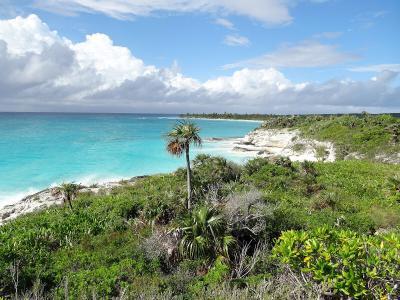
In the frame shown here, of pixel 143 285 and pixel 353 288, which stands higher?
pixel 353 288

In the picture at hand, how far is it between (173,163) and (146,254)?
49.6 m

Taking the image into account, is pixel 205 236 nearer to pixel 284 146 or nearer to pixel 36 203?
pixel 36 203

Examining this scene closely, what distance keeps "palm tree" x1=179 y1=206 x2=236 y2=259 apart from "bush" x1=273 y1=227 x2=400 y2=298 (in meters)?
6.01

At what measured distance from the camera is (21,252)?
15742 mm

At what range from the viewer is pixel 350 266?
8617mm

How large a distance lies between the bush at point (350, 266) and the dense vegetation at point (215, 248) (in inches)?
1.0

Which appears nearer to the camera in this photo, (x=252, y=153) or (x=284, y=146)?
(x=252, y=153)

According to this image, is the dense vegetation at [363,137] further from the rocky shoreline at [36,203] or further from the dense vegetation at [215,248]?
the rocky shoreline at [36,203]

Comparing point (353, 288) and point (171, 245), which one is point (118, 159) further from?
point (353, 288)

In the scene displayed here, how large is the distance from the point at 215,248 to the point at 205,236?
26.8 inches

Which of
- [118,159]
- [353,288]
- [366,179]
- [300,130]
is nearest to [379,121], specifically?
[300,130]

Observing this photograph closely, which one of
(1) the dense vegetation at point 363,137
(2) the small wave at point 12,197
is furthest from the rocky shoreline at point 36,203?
(1) the dense vegetation at point 363,137

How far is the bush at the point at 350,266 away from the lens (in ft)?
27.7

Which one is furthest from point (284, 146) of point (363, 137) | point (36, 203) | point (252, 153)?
point (36, 203)
